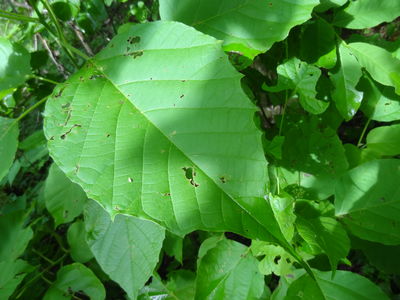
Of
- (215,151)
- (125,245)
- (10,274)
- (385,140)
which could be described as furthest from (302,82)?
(10,274)

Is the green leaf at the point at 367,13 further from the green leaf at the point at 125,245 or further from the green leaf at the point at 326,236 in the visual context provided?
the green leaf at the point at 125,245

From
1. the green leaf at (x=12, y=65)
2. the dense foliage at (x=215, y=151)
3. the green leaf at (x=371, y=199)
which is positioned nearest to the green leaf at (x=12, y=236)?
the dense foliage at (x=215, y=151)

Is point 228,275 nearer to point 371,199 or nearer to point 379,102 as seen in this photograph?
point 371,199

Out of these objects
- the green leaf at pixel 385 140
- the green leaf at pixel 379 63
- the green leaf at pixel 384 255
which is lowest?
the green leaf at pixel 384 255

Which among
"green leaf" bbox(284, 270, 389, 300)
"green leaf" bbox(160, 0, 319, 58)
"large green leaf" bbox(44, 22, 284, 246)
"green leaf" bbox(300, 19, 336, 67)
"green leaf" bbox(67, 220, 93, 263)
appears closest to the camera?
"large green leaf" bbox(44, 22, 284, 246)

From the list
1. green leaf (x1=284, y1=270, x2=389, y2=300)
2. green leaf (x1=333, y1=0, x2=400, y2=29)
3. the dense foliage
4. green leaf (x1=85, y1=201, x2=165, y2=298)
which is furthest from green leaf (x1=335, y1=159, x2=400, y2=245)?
green leaf (x1=85, y1=201, x2=165, y2=298)

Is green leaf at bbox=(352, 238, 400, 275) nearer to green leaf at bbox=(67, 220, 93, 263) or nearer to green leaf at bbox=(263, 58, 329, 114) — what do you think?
green leaf at bbox=(263, 58, 329, 114)

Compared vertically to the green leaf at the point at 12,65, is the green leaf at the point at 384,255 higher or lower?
lower
